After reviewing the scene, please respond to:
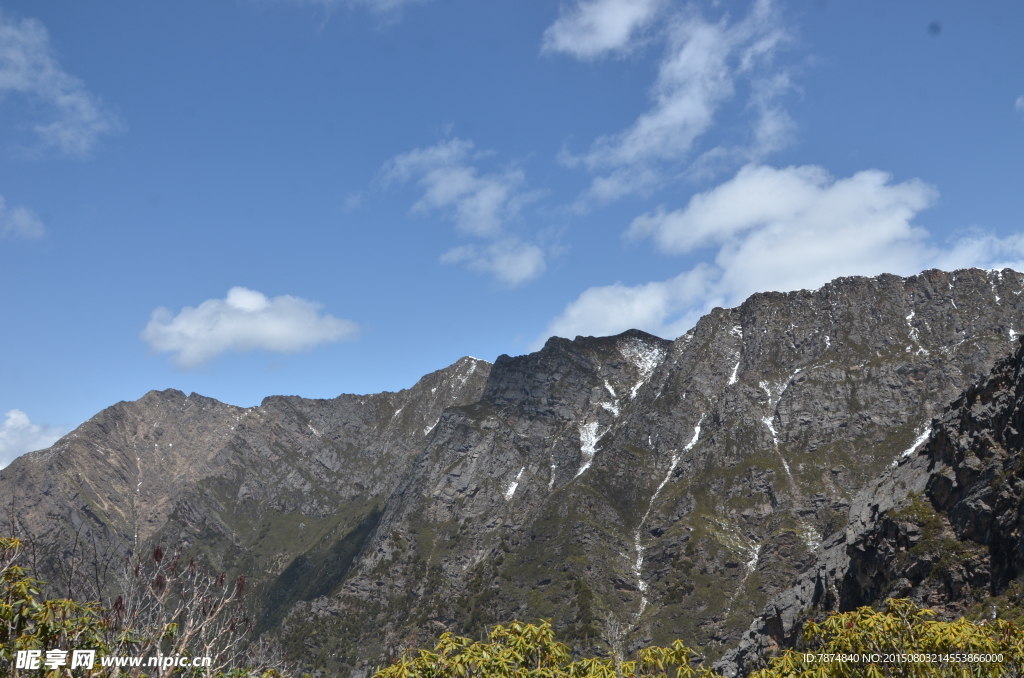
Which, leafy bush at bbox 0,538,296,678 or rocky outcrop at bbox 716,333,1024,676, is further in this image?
rocky outcrop at bbox 716,333,1024,676

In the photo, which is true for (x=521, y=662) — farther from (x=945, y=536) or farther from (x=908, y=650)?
(x=945, y=536)

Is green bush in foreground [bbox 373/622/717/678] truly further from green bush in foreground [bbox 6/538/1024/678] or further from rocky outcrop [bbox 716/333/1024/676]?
rocky outcrop [bbox 716/333/1024/676]

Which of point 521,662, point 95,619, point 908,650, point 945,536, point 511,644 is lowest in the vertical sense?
point 945,536

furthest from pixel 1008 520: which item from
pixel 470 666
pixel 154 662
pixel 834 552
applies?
pixel 154 662

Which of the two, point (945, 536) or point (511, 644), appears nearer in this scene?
point (511, 644)

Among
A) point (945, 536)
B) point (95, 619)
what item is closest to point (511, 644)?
point (95, 619)

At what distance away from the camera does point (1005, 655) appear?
27016 mm

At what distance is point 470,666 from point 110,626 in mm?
14311

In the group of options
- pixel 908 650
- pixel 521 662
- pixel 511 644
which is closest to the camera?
pixel 908 650

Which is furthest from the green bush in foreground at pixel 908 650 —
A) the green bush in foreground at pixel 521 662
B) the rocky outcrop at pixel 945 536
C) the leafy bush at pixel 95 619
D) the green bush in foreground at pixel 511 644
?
the rocky outcrop at pixel 945 536

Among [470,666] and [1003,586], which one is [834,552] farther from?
[470,666]

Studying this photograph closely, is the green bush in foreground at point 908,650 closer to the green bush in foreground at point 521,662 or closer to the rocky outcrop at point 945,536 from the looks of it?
the green bush in foreground at point 521,662

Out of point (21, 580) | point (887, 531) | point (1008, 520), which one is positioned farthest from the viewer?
point (887, 531)

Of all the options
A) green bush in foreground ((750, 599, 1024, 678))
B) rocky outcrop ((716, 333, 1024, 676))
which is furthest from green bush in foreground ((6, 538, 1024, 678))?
rocky outcrop ((716, 333, 1024, 676))
